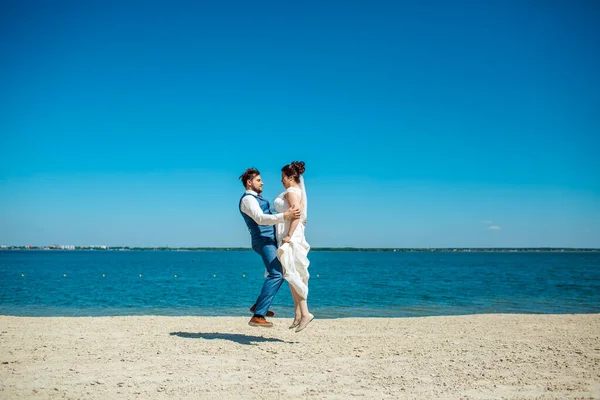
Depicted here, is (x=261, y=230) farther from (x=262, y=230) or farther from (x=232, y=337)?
(x=232, y=337)

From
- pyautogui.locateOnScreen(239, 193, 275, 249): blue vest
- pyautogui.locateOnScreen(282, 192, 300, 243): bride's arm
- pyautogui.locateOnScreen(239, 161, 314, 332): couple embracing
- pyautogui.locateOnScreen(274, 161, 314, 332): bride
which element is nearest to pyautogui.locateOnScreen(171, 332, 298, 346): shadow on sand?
pyautogui.locateOnScreen(239, 161, 314, 332): couple embracing

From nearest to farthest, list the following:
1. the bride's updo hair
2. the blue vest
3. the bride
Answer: the bride, the bride's updo hair, the blue vest

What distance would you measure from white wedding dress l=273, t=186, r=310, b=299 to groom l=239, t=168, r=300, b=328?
20cm

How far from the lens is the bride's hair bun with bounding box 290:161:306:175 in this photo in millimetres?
7355

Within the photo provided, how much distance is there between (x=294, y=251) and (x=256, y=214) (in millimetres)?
829

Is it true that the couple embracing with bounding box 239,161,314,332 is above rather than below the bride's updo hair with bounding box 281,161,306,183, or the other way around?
below

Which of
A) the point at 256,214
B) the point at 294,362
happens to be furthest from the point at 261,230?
the point at 294,362

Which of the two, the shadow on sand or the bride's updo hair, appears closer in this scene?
the bride's updo hair

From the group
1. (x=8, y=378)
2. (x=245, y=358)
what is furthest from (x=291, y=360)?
(x=8, y=378)

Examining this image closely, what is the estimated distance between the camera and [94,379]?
17.2 ft

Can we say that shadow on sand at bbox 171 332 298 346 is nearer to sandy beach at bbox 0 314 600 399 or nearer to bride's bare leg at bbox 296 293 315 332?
sandy beach at bbox 0 314 600 399

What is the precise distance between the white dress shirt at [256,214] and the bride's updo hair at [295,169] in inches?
26.4

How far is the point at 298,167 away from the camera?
24.2ft

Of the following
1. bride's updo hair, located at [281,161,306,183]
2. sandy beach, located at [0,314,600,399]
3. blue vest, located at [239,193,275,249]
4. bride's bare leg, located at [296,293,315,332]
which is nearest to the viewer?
sandy beach, located at [0,314,600,399]
